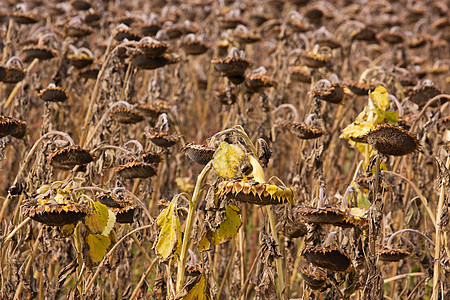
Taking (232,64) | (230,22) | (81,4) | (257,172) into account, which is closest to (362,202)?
(257,172)

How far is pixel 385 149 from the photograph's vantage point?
218 cm

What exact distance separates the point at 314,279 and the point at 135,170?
83 centimetres

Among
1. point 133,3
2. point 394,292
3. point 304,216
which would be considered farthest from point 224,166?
point 133,3

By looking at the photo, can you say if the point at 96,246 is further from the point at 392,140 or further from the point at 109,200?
the point at 392,140

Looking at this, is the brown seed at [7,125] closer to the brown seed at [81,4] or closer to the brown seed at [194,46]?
the brown seed at [194,46]

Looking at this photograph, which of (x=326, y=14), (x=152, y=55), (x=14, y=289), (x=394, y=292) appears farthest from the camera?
(x=326, y=14)

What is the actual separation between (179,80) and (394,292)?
2.05 m

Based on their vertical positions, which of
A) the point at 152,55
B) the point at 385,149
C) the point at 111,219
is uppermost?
the point at 152,55

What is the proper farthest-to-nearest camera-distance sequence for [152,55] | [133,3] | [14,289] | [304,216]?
[133,3]
[152,55]
[14,289]
[304,216]

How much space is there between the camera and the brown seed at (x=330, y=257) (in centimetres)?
207

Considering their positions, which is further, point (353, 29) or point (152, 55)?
point (353, 29)

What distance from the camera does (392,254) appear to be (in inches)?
96.2

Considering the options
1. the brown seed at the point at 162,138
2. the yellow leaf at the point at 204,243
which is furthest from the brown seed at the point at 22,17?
the yellow leaf at the point at 204,243

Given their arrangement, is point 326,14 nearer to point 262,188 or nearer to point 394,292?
point 394,292
